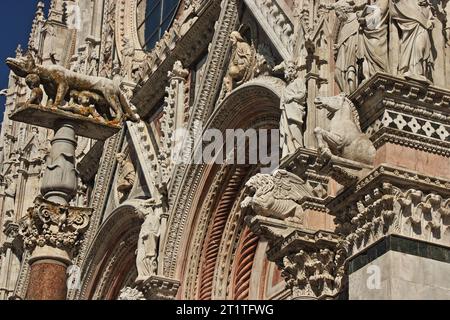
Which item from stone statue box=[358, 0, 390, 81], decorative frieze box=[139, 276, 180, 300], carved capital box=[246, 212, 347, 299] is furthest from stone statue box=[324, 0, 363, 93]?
decorative frieze box=[139, 276, 180, 300]

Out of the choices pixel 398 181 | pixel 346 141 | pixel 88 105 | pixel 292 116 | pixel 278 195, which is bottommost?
pixel 398 181

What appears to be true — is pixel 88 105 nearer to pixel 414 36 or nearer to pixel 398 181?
pixel 414 36

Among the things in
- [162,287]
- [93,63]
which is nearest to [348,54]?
[162,287]

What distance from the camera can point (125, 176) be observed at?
73.0 ft

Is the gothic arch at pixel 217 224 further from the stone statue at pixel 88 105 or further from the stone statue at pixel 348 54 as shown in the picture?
the stone statue at pixel 348 54

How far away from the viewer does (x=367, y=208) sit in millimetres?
10930

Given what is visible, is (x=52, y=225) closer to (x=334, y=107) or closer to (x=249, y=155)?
(x=334, y=107)

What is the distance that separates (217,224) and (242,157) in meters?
1.22

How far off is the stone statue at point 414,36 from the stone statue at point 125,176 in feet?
35.9

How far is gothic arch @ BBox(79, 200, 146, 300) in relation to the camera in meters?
21.5

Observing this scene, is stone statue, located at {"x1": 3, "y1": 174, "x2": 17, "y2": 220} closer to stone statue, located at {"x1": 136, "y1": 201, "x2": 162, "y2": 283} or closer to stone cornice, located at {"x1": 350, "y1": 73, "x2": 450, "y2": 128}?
stone statue, located at {"x1": 136, "y1": 201, "x2": 162, "y2": 283}

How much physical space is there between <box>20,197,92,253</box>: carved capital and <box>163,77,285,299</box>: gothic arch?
5.37 meters

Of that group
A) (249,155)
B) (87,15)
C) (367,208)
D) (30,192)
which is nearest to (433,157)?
(367,208)

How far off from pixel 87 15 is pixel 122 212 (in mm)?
8743
